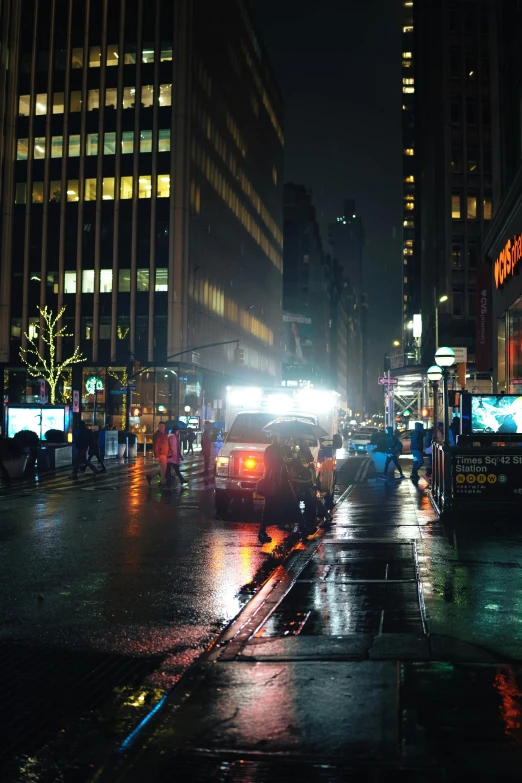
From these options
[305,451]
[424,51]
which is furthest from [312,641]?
[424,51]

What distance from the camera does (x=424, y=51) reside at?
9225 cm

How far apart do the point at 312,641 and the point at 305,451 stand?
23.5 ft

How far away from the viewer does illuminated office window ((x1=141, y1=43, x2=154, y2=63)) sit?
66125mm

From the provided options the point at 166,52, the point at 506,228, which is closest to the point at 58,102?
the point at 166,52

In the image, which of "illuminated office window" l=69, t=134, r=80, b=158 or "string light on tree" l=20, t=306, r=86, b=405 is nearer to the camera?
"string light on tree" l=20, t=306, r=86, b=405

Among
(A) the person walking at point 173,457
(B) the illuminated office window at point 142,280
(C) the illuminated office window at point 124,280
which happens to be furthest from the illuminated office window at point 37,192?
(A) the person walking at point 173,457

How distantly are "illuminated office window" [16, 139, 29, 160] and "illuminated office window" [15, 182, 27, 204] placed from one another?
235cm

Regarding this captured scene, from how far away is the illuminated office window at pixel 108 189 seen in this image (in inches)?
2598

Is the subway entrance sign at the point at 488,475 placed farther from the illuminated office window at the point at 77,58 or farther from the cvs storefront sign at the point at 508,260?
the illuminated office window at the point at 77,58

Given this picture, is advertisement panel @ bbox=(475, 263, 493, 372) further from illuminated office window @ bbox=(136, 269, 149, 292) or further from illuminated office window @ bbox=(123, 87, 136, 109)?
illuminated office window @ bbox=(123, 87, 136, 109)

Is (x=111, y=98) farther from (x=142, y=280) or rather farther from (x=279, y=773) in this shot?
(x=279, y=773)

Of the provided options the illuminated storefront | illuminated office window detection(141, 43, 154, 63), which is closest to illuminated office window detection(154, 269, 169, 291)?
illuminated office window detection(141, 43, 154, 63)

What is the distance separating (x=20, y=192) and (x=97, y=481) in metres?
48.9

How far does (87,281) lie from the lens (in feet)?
217
